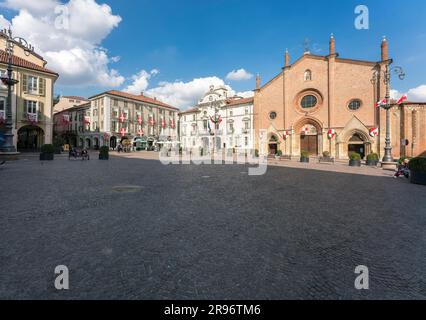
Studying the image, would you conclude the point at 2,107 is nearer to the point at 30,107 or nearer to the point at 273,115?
the point at 30,107

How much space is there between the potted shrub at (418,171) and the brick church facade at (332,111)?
16.7 m

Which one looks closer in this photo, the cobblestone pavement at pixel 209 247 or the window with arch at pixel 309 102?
the cobblestone pavement at pixel 209 247

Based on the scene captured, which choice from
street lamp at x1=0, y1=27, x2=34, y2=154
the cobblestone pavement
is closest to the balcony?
street lamp at x1=0, y1=27, x2=34, y2=154

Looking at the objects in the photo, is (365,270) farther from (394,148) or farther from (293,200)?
(394,148)

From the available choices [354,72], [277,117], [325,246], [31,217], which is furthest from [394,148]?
[31,217]

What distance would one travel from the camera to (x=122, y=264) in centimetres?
283

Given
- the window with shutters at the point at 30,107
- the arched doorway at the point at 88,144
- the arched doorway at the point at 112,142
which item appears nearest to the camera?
the window with shutters at the point at 30,107

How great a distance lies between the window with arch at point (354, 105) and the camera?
28450 mm

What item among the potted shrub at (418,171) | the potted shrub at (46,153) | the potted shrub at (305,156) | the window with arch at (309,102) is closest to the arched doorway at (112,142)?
the potted shrub at (46,153)

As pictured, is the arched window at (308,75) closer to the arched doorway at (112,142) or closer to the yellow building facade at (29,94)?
the yellow building facade at (29,94)

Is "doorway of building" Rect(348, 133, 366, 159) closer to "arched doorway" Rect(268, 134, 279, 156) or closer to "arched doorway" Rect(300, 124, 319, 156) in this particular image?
"arched doorway" Rect(300, 124, 319, 156)

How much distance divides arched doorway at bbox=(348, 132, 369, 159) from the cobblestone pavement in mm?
26122

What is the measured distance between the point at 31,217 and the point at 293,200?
22.2ft

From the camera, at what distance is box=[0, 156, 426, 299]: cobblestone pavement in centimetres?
238
